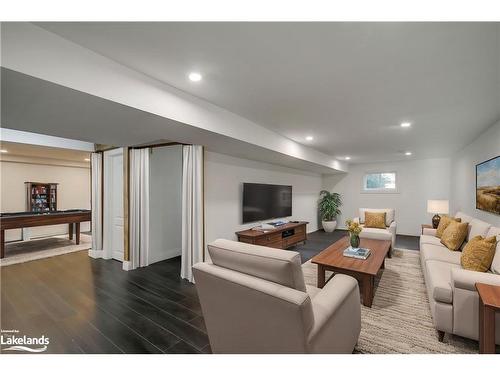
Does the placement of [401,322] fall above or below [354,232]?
below

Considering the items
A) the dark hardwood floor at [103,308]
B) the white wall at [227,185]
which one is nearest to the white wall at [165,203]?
the dark hardwood floor at [103,308]

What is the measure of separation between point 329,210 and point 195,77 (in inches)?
261

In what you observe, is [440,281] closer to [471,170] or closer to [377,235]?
[377,235]

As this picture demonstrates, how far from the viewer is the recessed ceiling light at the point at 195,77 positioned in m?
2.05

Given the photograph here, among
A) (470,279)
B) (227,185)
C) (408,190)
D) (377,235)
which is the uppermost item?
(227,185)

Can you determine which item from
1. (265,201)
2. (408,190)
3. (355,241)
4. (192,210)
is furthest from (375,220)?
(192,210)

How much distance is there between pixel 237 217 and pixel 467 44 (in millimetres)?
3949

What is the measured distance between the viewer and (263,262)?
143 centimetres

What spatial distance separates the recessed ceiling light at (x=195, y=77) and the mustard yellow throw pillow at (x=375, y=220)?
491cm

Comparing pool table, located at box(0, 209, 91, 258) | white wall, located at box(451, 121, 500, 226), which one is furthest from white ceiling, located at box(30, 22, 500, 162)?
pool table, located at box(0, 209, 91, 258)

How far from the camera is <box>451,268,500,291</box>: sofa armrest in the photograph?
1782mm

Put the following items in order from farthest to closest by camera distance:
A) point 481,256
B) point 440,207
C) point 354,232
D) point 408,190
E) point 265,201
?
point 408,190
point 265,201
point 440,207
point 354,232
point 481,256

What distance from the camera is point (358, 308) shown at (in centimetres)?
187

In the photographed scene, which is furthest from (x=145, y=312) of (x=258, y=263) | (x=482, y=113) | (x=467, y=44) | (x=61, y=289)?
(x=482, y=113)
